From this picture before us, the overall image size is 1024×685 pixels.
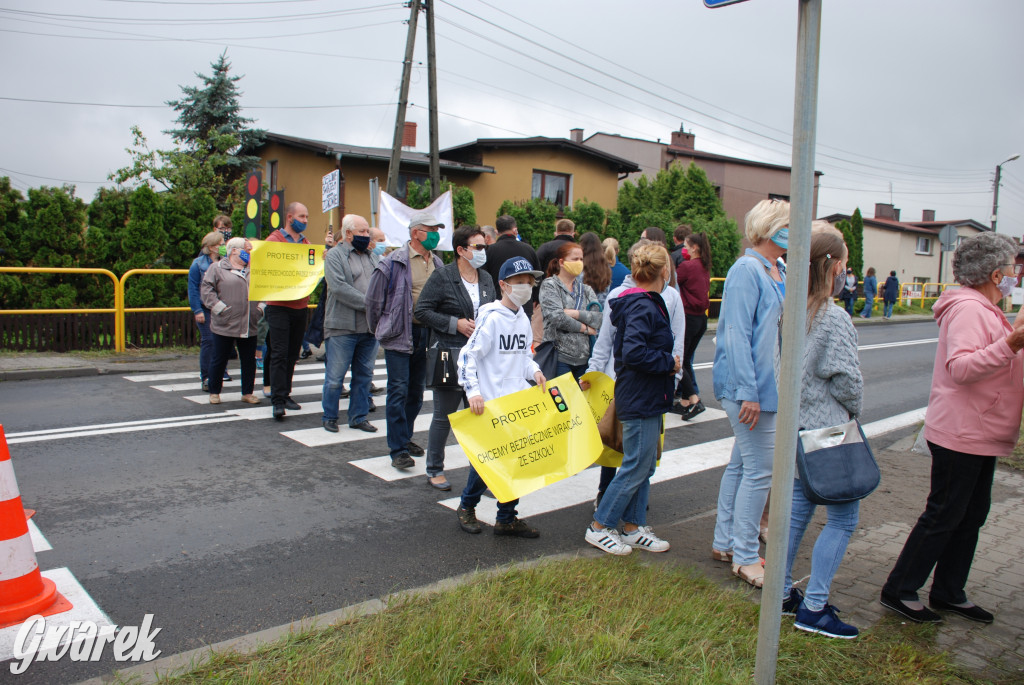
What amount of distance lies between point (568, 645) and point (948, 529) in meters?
2.08

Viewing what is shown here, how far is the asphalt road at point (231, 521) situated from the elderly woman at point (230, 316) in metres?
0.63

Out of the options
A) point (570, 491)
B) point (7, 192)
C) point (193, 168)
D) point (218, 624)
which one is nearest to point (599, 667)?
point (218, 624)

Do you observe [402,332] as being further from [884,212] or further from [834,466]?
[884,212]

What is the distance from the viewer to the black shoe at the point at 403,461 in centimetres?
608

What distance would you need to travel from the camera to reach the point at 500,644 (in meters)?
2.97

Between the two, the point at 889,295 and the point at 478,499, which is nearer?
the point at 478,499

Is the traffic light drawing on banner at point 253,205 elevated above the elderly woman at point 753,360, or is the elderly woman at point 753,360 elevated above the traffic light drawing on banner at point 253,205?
the traffic light drawing on banner at point 253,205

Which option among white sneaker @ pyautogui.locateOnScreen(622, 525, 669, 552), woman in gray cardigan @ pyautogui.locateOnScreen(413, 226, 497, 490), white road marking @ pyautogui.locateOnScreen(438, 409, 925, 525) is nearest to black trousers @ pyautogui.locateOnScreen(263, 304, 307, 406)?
woman in gray cardigan @ pyautogui.locateOnScreen(413, 226, 497, 490)

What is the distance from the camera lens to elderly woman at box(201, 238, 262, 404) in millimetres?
8180

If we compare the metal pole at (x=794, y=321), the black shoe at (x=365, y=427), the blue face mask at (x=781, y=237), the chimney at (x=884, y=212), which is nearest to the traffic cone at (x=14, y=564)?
the metal pole at (x=794, y=321)

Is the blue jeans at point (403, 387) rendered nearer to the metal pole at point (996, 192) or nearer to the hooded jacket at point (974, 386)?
the hooded jacket at point (974, 386)

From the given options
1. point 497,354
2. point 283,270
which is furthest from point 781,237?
point 283,270

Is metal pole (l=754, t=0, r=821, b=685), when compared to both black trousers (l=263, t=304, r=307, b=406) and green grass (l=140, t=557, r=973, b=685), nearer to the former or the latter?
green grass (l=140, t=557, r=973, b=685)

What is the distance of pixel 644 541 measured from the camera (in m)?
4.56
